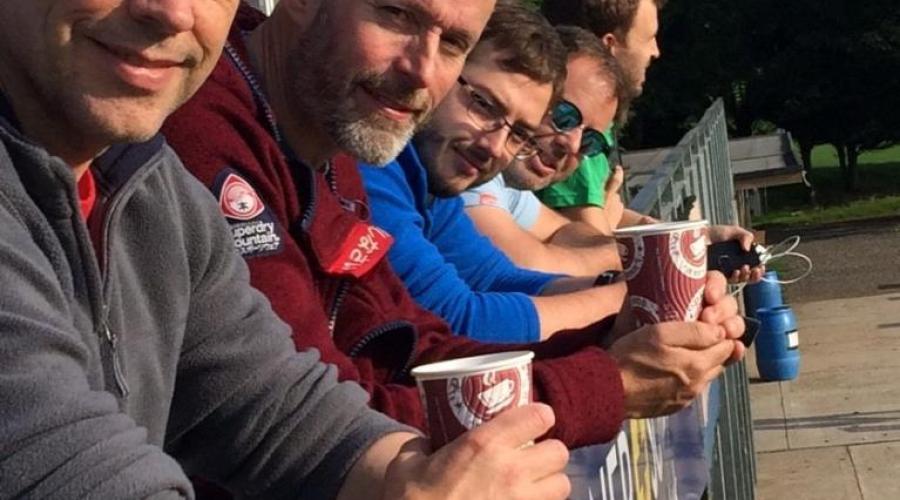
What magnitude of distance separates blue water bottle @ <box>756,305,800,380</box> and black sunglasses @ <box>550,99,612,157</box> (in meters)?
8.58

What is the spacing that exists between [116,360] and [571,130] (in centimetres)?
298

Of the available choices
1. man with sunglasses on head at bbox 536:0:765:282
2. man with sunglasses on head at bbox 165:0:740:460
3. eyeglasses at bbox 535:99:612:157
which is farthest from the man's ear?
man with sunglasses on head at bbox 165:0:740:460

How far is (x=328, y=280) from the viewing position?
2781 mm

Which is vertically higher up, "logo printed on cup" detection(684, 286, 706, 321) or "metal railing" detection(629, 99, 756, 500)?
"logo printed on cup" detection(684, 286, 706, 321)

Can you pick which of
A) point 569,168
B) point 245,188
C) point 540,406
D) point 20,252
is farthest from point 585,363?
point 569,168

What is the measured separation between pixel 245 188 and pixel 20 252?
1004 mm

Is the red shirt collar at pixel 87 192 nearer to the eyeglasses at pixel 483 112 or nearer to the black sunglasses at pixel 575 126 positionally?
the eyeglasses at pixel 483 112

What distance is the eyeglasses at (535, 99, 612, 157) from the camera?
450 centimetres

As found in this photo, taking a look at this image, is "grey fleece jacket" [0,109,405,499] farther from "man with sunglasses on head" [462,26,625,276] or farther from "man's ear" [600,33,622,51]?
"man's ear" [600,33,622,51]

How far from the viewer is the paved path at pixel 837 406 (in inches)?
437

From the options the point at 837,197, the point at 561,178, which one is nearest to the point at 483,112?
the point at 561,178

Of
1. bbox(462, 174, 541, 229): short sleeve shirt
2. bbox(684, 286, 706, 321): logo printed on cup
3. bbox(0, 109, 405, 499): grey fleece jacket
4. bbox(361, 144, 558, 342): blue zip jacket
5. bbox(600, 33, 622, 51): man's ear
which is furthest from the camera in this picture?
bbox(600, 33, 622, 51): man's ear

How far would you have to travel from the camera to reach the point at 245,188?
2.52 metres

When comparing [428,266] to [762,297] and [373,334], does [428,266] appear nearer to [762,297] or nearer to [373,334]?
[373,334]
